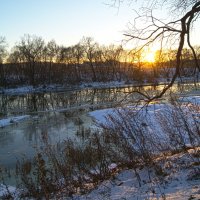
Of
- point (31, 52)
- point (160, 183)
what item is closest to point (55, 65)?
point (31, 52)

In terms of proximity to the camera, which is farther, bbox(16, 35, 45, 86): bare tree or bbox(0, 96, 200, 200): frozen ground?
bbox(16, 35, 45, 86): bare tree

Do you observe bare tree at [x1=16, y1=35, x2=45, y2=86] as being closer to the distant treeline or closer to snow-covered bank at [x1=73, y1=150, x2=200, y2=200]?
the distant treeline

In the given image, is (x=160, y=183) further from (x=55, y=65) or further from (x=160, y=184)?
(x=55, y=65)

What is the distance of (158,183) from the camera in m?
6.06

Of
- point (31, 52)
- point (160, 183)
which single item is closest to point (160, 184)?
point (160, 183)

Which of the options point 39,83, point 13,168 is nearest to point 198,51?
point 13,168

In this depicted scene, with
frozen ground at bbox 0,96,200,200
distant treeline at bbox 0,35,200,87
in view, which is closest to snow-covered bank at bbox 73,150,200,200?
frozen ground at bbox 0,96,200,200

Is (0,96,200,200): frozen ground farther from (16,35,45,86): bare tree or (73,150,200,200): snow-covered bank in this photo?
(16,35,45,86): bare tree

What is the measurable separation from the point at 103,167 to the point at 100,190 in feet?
4.21

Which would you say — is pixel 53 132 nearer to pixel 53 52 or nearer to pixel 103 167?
pixel 103 167

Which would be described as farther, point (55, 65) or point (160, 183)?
point (55, 65)

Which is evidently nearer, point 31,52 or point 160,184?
point 160,184

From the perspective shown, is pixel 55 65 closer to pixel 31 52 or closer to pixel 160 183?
pixel 31 52

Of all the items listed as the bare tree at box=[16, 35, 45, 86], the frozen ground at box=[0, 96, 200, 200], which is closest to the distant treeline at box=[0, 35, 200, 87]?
the bare tree at box=[16, 35, 45, 86]
